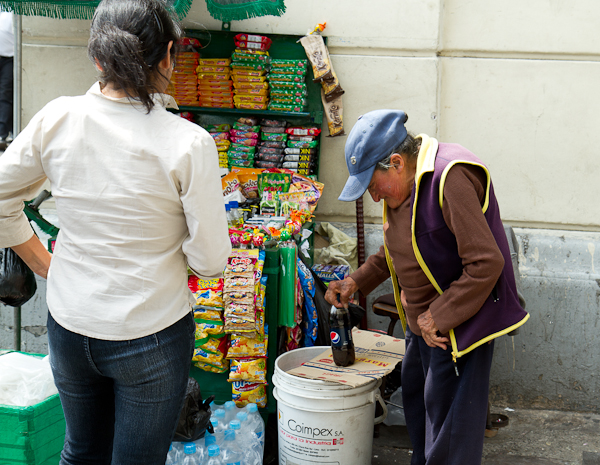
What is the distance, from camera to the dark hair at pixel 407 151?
2182 millimetres

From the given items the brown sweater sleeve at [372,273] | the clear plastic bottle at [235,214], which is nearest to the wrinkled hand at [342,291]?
the brown sweater sleeve at [372,273]

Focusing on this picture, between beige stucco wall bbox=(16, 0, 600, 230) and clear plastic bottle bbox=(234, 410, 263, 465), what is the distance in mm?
2193

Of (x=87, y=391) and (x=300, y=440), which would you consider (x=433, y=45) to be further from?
(x=87, y=391)

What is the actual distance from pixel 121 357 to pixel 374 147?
1225 millimetres

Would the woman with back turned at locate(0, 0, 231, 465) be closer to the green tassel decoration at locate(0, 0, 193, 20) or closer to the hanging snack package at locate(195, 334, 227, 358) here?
the hanging snack package at locate(195, 334, 227, 358)

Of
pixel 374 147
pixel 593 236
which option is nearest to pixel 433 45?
pixel 593 236

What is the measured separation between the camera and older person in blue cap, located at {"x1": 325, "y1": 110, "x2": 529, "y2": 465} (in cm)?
199

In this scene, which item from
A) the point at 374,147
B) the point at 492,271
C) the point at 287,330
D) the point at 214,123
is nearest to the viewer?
the point at 492,271

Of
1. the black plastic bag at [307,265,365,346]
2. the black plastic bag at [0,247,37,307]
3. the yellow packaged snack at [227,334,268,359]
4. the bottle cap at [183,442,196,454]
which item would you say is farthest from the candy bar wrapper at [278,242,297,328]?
the black plastic bag at [0,247,37,307]

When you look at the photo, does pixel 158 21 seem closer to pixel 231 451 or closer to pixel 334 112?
pixel 231 451

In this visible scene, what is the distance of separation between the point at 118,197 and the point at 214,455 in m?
1.64

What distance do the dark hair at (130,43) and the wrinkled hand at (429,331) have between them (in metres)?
1.34

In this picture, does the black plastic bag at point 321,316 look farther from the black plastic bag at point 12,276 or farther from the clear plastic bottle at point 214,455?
the black plastic bag at point 12,276

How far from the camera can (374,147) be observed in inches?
84.4
